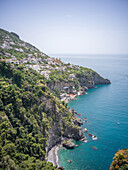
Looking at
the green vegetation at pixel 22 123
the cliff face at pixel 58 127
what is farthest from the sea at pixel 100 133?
the green vegetation at pixel 22 123

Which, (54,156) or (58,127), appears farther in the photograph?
(58,127)

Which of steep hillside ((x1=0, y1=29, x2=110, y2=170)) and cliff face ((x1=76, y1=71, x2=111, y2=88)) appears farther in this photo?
cliff face ((x1=76, y1=71, x2=111, y2=88))

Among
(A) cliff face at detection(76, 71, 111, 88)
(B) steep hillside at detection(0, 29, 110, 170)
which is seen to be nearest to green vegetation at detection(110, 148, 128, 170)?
(B) steep hillside at detection(0, 29, 110, 170)

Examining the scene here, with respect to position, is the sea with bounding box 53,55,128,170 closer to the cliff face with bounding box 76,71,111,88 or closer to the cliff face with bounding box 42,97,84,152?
the cliff face with bounding box 42,97,84,152

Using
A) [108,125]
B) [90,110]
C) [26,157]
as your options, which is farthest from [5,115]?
[90,110]

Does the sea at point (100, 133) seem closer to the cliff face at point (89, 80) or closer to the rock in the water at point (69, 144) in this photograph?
the rock in the water at point (69, 144)

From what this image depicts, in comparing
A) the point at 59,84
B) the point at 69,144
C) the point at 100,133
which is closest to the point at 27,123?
the point at 69,144

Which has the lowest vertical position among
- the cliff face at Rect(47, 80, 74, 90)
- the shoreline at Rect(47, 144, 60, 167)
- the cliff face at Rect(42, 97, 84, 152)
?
the shoreline at Rect(47, 144, 60, 167)

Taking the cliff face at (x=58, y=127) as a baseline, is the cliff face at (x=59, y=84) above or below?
above

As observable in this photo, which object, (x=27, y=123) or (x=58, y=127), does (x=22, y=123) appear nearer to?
(x=27, y=123)
